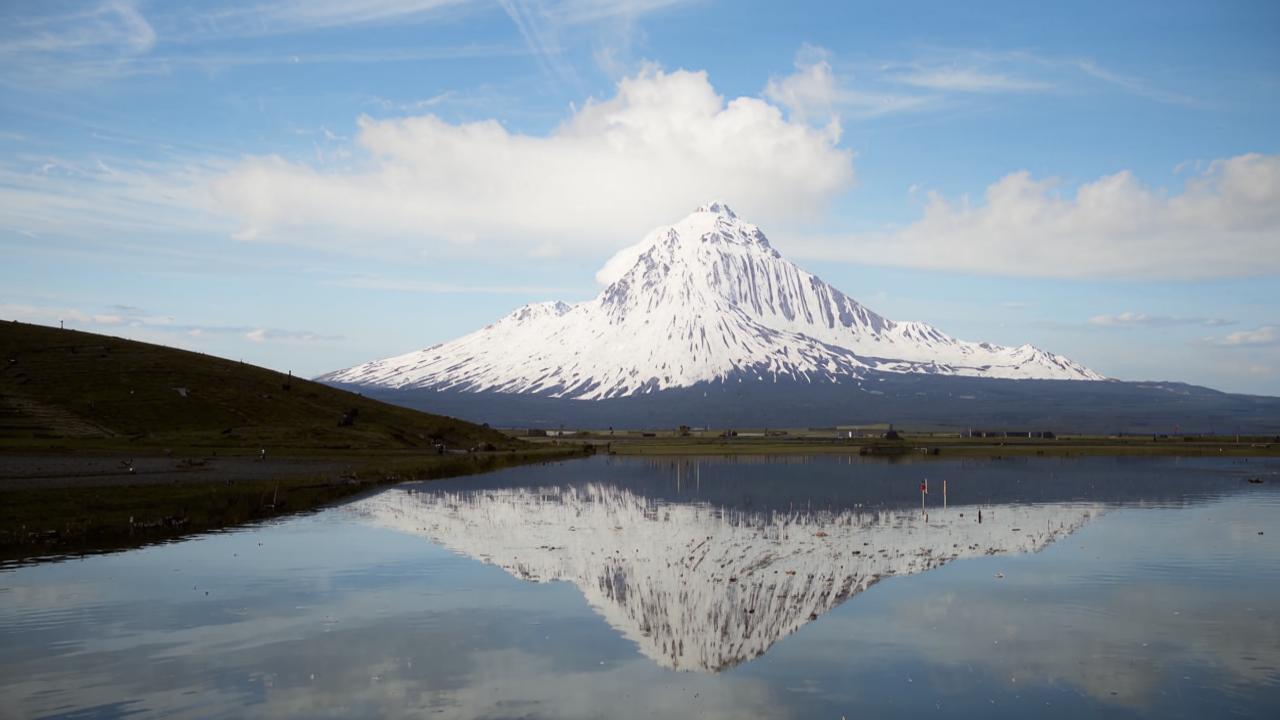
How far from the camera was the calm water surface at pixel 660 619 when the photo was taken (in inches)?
950

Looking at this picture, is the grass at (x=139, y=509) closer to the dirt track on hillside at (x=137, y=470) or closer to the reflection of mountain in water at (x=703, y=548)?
the dirt track on hillside at (x=137, y=470)

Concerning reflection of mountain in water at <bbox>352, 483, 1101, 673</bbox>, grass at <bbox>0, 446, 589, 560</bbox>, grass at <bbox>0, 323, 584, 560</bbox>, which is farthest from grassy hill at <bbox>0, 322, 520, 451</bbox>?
reflection of mountain in water at <bbox>352, 483, 1101, 673</bbox>

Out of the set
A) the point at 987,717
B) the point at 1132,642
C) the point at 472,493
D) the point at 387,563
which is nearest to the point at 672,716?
the point at 987,717

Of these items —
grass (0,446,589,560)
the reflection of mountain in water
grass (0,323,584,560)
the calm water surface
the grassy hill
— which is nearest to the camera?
the calm water surface

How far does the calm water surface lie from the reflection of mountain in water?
22 centimetres

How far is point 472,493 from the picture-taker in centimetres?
8062

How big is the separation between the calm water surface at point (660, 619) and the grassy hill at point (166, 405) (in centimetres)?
5606

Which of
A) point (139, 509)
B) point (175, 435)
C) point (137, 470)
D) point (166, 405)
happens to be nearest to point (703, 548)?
point (139, 509)

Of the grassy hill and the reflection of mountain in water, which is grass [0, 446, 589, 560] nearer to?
the reflection of mountain in water

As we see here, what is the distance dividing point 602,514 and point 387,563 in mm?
24341

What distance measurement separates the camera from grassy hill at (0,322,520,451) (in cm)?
10444

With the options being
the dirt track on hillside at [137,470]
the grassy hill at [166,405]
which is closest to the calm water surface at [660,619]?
the dirt track on hillside at [137,470]

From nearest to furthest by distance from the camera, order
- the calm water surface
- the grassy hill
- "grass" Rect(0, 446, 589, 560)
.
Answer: the calm water surface, "grass" Rect(0, 446, 589, 560), the grassy hill

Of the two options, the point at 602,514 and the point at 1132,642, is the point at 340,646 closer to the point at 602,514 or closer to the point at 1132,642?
the point at 1132,642
